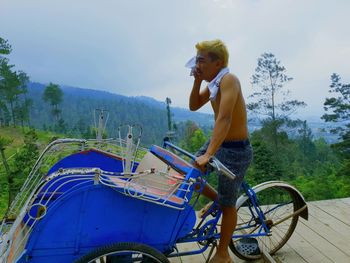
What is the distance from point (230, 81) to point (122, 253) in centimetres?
114

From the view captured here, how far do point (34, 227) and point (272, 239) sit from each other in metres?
2.06

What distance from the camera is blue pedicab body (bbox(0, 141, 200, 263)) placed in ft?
6.15

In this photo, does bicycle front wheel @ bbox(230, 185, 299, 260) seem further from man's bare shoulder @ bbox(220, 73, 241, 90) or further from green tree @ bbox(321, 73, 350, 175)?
green tree @ bbox(321, 73, 350, 175)

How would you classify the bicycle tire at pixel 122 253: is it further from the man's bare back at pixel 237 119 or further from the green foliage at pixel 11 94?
the green foliage at pixel 11 94

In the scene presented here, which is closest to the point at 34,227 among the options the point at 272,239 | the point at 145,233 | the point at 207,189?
the point at 145,233

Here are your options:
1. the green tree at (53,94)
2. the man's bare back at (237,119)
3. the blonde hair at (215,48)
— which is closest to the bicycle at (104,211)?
the man's bare back at (237,119)

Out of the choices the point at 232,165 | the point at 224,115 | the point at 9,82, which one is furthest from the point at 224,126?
the point at 9,82

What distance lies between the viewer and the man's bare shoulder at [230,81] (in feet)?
7.16

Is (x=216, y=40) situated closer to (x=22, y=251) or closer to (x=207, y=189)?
(x=207, y=189)

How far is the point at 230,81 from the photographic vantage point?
2.19 metres

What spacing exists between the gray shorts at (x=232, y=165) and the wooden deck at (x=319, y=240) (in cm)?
67

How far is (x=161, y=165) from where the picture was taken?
8.40 feet

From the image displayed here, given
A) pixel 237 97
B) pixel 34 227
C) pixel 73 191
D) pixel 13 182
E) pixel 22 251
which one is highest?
pixel 237 97

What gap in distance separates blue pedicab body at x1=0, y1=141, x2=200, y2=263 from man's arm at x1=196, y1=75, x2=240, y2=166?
0.59 feet
